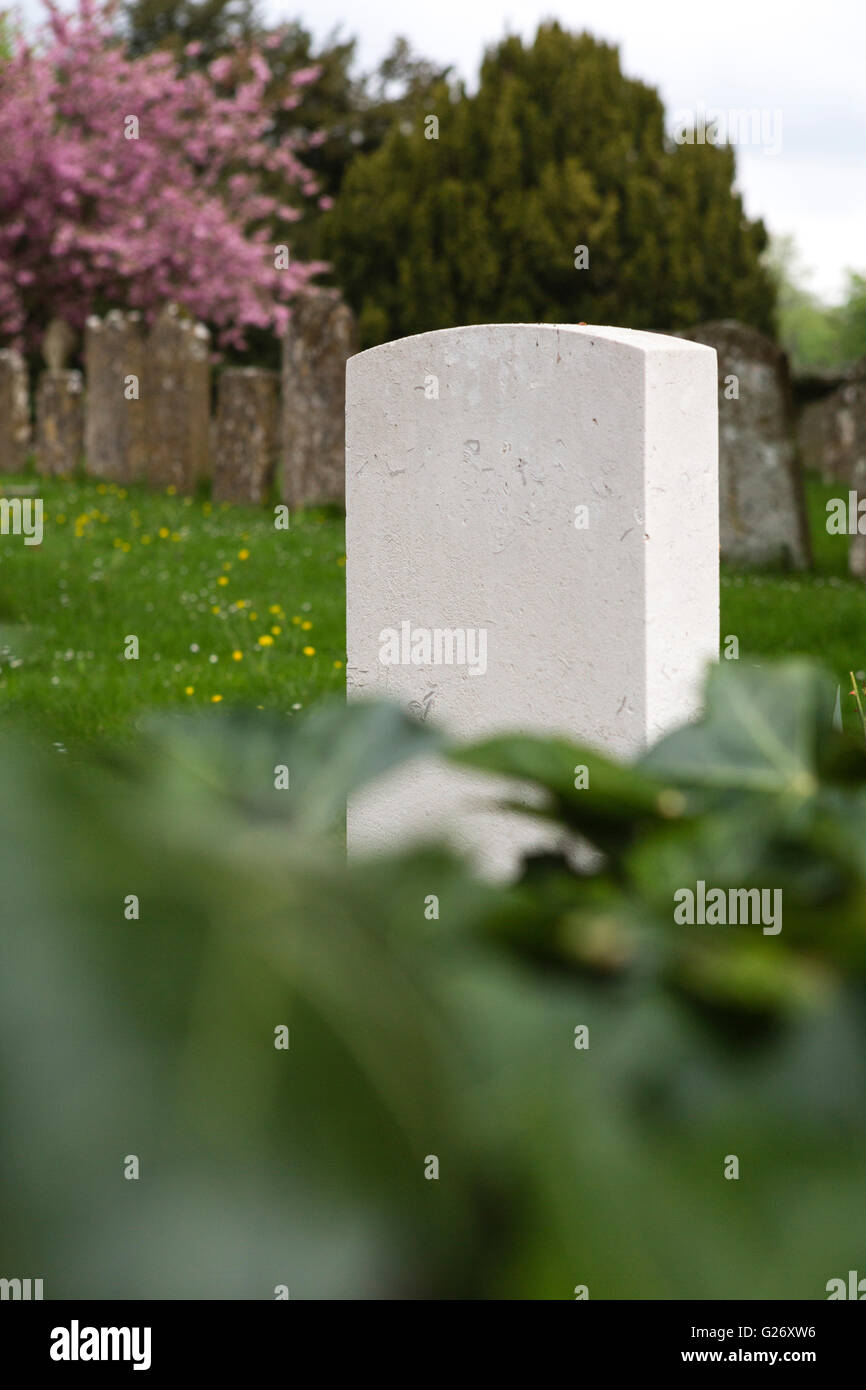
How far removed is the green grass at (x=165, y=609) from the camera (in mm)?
6168

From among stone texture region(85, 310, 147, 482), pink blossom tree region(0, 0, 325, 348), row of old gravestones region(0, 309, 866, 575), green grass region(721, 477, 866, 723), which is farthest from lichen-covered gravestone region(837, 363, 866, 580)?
pink blossom tree region(0, 0, 325, 348)

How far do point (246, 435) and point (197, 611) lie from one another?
12.7 feet

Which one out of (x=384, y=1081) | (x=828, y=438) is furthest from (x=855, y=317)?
(x=384, y=1081)

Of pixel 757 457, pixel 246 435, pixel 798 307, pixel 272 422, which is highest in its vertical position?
pixel 798 307

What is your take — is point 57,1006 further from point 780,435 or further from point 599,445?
point 780,435

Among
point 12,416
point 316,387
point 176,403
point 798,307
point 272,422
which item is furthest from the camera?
point 798,307

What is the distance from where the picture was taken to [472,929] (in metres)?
0.42

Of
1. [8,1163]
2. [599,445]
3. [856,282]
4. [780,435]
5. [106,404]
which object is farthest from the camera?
[856,282]

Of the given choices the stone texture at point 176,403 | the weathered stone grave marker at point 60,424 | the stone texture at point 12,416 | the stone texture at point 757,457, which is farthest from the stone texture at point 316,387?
the stone texture at point 12,416

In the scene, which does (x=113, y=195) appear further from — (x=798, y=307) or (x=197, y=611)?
(x=798, y=307)

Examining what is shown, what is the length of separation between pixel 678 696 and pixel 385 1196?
3074mm

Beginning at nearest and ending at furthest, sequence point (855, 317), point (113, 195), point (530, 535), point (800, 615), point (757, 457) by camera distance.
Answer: point (530, 535), point (800, 615), point (757, 457), point (113, 195), point (855, 317)

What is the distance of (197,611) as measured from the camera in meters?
8.03

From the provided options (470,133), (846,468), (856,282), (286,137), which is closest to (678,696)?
(846,468)
